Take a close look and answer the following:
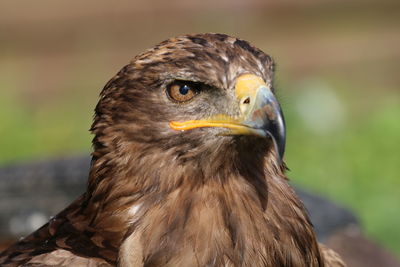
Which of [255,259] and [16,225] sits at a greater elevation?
[255,259]

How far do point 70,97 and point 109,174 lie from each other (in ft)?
22.5

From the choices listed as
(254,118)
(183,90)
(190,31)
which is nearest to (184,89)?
(183,90)

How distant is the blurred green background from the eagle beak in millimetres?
6116

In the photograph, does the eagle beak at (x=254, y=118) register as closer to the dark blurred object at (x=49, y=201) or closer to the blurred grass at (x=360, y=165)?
the dark blurred object at (x=49, y=201)

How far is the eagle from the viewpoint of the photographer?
11.9ft

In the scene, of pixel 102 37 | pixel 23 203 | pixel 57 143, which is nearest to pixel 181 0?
pixel 102 37

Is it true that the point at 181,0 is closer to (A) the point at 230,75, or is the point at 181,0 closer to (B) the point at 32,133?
(B) the point at 32,133

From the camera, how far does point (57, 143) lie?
9.63m

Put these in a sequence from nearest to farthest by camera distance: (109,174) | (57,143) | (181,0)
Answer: (109,174), (57,143), (181,0)

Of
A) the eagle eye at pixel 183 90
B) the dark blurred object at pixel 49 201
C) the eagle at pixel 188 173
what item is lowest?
the dark blurred object at pixel 49 201

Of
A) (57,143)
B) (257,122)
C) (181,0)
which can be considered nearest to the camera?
(257,122)

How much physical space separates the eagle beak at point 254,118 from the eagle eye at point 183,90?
0.28 ft

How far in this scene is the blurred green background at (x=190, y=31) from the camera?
1011cm

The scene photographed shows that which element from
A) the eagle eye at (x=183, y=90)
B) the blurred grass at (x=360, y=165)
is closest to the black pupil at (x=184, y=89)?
the eagle eye at (x=183, y=90)
